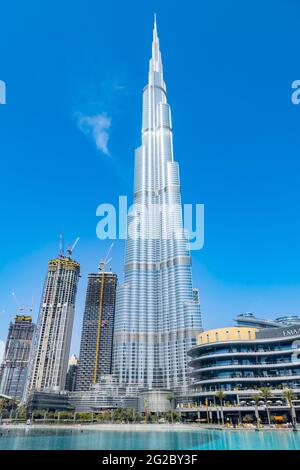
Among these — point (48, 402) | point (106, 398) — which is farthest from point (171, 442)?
point (48, 402)

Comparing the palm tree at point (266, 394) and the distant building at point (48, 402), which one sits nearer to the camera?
the palm tree at point (266, 394)

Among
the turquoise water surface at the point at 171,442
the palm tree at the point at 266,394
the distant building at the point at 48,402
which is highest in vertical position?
the distant building at the point at 48,402

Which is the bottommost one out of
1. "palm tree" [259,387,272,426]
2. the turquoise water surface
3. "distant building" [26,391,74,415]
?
the turquoise water surface

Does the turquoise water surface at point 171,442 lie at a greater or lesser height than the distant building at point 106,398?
lesser

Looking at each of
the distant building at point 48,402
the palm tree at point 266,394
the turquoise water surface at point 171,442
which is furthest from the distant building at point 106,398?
the turquoise water surface at point 171,442

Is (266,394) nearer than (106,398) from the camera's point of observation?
Yes

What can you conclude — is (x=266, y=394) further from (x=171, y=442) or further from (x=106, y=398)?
(x=106, y=398)

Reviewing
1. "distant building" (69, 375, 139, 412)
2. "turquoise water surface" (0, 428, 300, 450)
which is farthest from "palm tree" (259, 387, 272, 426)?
"distant building" (69, 375, 139, 412)

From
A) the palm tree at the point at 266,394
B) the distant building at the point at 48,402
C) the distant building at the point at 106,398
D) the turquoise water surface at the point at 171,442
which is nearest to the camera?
the turquoise water surface at the point at 171,442

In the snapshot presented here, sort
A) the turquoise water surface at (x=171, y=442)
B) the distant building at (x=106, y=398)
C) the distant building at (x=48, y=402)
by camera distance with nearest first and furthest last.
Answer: the turquoise water surface at (x=171, y=442), the distant building at (x=48, y=402), the distant building at (x=106, y=398)

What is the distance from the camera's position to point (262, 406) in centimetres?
8894

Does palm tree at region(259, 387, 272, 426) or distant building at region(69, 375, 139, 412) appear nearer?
palm tree at region(259, 387, 272, 426)

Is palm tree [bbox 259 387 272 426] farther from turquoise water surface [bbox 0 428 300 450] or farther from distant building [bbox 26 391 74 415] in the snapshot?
distant building [bbox 26 391 74 415]

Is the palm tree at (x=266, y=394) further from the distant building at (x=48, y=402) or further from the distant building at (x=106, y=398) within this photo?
the distant building at (x=48, y=402)
